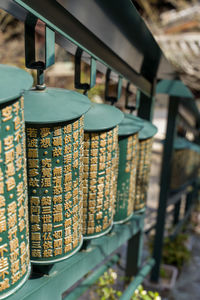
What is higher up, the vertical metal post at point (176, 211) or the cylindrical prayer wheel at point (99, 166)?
the cylindrical prayer wheel at point (99, 166)

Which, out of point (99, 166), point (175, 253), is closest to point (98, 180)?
point (99, 166)

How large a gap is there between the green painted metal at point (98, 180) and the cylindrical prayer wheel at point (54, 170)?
13 centimetres

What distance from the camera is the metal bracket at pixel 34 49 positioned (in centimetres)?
113

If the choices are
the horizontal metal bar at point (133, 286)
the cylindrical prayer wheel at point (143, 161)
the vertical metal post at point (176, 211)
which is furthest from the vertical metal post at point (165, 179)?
the vertical metal post at point (176, 211)

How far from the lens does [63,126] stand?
1062mm

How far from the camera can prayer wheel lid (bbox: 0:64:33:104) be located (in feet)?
2.75

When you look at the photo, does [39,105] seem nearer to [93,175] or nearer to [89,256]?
[93,175]

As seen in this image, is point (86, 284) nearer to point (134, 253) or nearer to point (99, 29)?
point (134, 253)

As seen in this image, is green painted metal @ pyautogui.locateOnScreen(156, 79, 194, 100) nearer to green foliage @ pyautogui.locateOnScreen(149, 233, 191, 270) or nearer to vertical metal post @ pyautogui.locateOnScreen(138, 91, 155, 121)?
vertical metal post @ pyautogui.locateOnScreen(138, 91, 155, 121)

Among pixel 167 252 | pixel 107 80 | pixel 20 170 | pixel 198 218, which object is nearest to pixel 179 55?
pixel 198 218

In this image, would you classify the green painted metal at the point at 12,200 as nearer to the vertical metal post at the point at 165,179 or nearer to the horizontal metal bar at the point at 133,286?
the horizontal metal bar at the point at 133,286

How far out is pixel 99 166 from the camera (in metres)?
1.37

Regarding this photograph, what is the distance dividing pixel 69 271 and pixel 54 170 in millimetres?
631

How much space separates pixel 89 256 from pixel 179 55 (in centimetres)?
607
